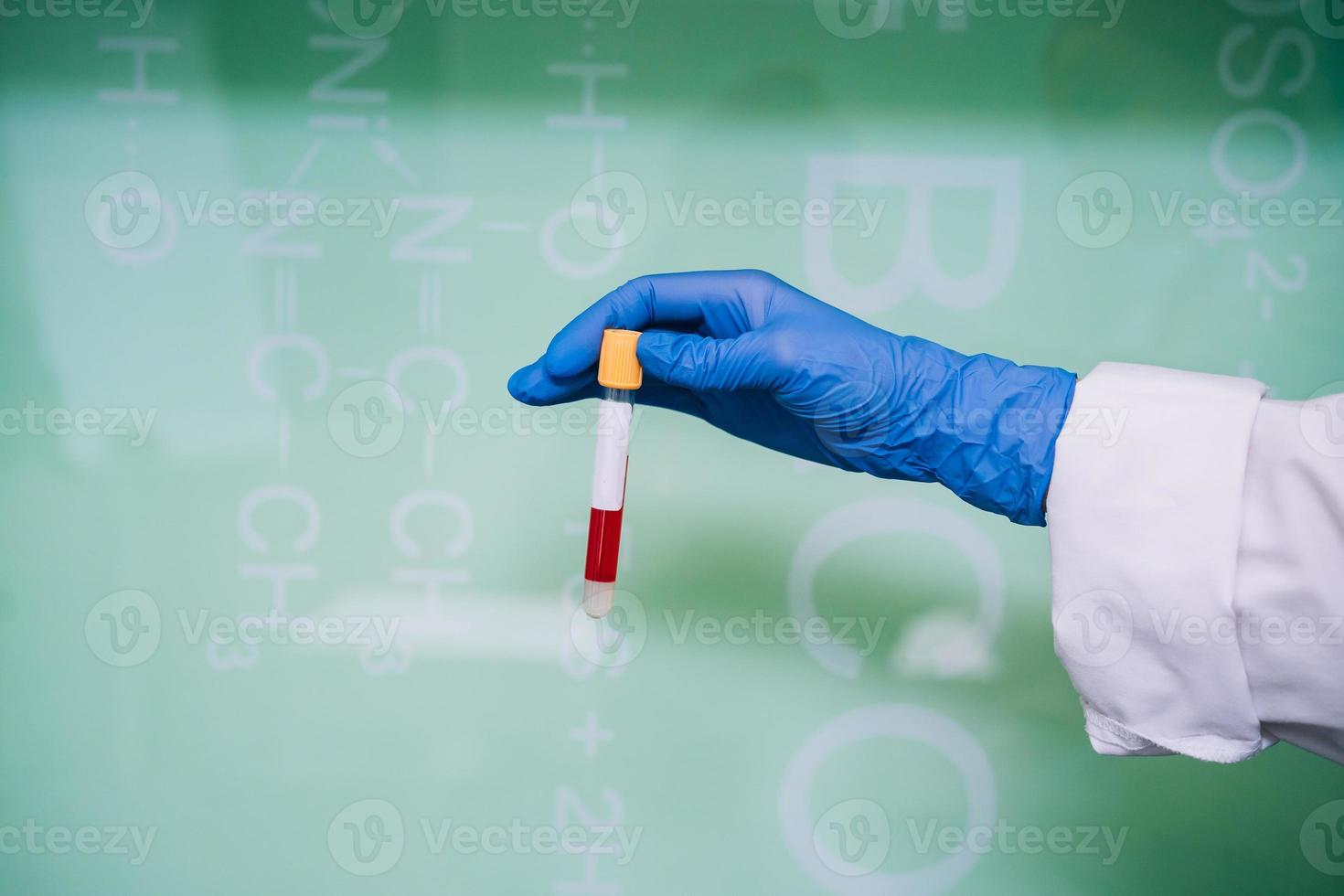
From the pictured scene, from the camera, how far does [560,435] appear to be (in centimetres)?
116

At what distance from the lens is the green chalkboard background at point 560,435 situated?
1121 millimetres

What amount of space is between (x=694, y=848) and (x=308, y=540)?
581 millimetres

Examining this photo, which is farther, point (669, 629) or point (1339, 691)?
point (669, 629)

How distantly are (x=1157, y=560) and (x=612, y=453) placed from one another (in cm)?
45

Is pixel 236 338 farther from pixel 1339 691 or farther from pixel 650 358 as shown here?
pixel 1339 691

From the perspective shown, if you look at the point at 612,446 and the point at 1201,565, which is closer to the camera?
the point at 1201,565

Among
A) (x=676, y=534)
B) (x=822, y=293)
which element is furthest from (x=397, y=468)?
(x=822, y=293)

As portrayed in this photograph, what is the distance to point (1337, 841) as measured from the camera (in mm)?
1191

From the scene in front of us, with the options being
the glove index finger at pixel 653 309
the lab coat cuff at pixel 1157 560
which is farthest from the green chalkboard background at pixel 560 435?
the lab coat cuff at pixel 1157 560

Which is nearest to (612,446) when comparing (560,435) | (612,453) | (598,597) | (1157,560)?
(612,453)

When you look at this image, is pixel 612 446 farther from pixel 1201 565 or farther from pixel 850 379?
pixel 1201 565

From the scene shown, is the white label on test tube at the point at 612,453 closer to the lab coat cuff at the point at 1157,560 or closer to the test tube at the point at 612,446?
the test tube at the point at 612,446

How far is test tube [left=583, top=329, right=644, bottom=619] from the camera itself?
874 millimetres

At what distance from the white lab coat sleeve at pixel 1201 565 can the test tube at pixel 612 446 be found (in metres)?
0.36
